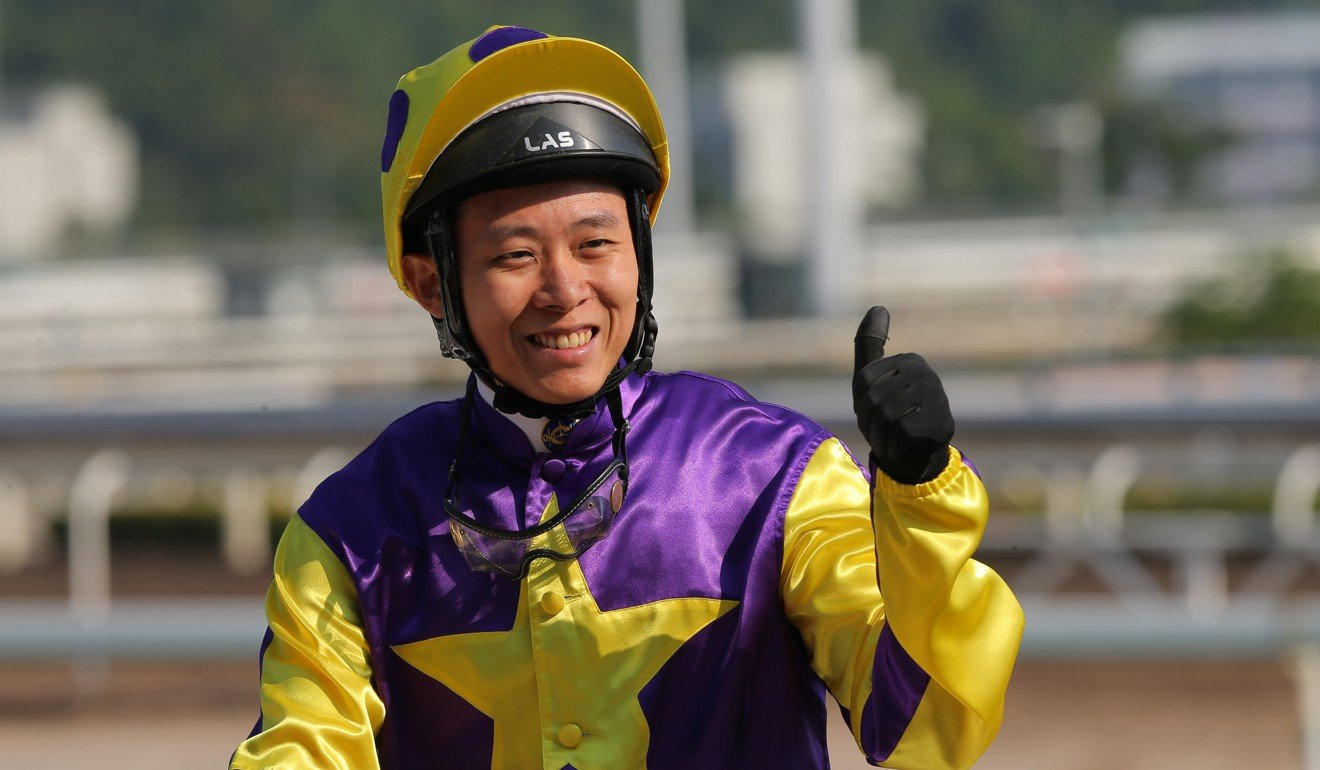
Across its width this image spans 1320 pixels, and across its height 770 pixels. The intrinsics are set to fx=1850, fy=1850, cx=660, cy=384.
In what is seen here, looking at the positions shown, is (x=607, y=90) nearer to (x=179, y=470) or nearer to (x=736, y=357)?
(x=179, y=470)

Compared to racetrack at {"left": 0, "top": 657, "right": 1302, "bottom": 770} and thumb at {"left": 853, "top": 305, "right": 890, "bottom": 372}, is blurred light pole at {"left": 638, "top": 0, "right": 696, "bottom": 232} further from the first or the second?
thumb at {"left": 853, "top": 305, "right": 890, "bottom": 372}

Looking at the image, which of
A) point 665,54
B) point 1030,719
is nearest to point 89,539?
point 1030,719

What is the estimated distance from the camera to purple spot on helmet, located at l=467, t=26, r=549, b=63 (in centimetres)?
169

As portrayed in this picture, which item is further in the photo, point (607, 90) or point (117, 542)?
point (117, 542)

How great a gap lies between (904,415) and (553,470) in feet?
1.42

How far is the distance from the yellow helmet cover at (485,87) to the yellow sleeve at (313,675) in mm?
328

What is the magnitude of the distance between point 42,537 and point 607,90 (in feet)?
35.0

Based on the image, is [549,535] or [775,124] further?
[775,124]

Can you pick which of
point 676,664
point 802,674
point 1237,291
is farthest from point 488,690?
point 1237,291

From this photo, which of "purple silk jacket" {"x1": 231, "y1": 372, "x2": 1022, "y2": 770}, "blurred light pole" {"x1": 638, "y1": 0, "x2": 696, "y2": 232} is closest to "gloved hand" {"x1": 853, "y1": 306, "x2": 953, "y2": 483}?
"purple silk jacket" {"x1": 231, "y1": 372, "x2": 1022, "y2": 770}

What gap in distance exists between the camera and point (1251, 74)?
71938 mm

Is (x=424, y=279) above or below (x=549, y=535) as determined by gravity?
above

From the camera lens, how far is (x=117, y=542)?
11.3 meters

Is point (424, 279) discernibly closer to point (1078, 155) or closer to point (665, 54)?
point (665, 54)
